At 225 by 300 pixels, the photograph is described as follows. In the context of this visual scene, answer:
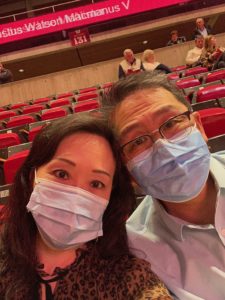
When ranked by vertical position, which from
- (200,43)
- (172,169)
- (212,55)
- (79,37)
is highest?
(79,37)

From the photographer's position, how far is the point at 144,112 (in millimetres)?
1168

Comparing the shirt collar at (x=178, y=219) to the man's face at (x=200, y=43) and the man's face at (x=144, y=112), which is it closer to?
the man's face at (x=144, y=112)

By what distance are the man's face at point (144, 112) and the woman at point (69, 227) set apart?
0.29ft

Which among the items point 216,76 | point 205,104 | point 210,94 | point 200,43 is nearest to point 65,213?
point 205,104

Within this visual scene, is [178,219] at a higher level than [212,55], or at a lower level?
lower

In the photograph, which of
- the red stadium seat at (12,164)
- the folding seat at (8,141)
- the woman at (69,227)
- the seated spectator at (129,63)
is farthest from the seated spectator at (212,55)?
the woman at (69,227)

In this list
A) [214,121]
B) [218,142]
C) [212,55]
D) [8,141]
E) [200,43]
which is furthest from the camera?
[200,43]

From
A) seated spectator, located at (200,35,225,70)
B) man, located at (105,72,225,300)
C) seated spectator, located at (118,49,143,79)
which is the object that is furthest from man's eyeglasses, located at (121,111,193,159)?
seated spectator, located at (118,49,143,79)

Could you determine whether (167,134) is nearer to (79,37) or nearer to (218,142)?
(218,142)

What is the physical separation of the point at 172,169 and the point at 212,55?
4.15 meters

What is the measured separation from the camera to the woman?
0.96 m

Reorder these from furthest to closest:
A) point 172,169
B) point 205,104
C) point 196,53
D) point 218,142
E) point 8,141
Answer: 1. point 196,53
2. point 8,141
3. point 205,104
4. point 218,142
5. point 172,169

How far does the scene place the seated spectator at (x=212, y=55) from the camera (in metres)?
4.61

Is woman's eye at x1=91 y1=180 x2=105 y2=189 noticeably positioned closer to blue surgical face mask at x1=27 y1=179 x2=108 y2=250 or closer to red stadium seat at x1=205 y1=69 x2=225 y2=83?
blue surgical face mask at x1=27 y1=179 x2=108 y2=250
